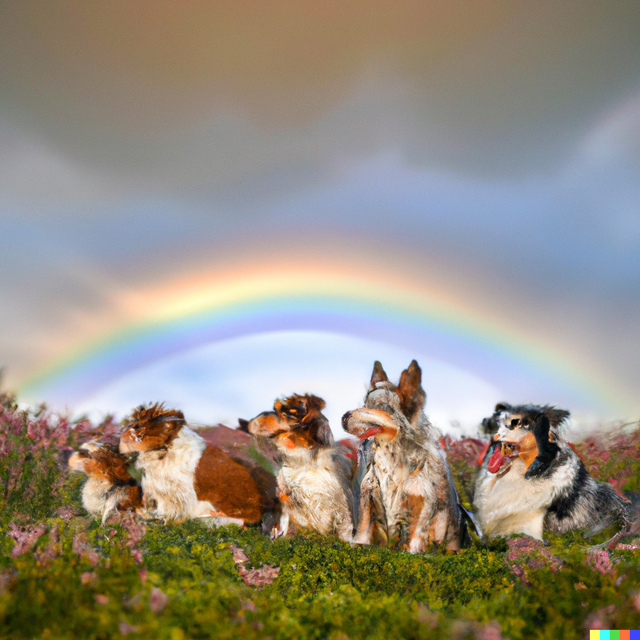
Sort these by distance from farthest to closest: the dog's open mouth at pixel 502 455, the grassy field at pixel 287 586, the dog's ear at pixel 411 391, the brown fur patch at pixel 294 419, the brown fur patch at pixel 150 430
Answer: the brown fur patch at pixel 150 430
the dog's open mouth at pixel 502 455
the brown fur patch at pixel 294 419
the dog's ear at pixel 411 391
the grassy field at pixel 287 586

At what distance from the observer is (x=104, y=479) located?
6992mm

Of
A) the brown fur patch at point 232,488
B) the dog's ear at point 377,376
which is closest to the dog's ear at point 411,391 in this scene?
the dog's ear at point 377,376

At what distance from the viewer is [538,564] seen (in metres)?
4.55

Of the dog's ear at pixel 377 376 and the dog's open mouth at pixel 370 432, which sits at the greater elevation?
the dog's ear at pixel 377 376

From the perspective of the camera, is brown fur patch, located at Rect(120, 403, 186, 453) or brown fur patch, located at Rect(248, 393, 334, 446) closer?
brown fur patch, located at Rect(248, 393, 334, 446)

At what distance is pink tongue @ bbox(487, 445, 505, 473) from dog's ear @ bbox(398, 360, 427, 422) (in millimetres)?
1244

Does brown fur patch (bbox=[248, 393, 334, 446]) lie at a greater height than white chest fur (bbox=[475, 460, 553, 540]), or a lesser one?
greater

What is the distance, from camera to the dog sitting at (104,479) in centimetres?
688

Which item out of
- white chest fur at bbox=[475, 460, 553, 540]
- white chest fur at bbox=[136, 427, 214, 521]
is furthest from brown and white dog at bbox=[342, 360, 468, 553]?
white chest fur at bbox=[136, 427, 214, 521]

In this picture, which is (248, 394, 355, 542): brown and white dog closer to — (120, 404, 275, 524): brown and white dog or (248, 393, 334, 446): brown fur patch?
(248, 393, 334, 446): brown fur patch

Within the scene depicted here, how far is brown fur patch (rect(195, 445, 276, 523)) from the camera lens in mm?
6586

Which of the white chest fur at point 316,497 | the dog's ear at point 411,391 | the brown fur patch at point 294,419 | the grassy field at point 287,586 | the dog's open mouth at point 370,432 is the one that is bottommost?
the grassy field at point 287,586

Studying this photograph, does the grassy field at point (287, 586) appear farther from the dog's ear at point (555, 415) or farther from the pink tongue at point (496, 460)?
the dog's ear at point (555, 415)

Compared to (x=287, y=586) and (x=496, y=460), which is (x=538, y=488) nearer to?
(x=496, y=460)
